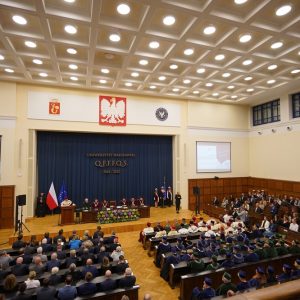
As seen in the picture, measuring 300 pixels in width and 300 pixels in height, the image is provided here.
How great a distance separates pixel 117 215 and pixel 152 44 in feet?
27.0

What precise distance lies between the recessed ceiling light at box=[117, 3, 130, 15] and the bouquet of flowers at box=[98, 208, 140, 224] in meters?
8.89

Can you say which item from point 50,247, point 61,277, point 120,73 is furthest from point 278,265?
point 120,73

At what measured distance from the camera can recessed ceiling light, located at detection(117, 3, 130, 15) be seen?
21.9 ft

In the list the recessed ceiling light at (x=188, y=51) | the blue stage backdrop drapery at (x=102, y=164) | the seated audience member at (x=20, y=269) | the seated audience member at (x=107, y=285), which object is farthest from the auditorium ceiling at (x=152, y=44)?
the seated audience member at (x=107, y=285)

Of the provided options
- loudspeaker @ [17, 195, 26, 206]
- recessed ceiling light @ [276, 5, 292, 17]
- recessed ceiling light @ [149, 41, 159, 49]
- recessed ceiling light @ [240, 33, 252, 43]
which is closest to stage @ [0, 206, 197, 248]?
loudspeaker @ [17, 195, 26, 206]

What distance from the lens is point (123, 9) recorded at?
22.5 feet

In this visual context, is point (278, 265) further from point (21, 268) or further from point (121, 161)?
Answer: point (121, 161)

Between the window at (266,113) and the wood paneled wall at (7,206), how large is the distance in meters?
16.1

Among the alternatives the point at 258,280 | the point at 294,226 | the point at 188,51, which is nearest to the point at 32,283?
the point at 258,280

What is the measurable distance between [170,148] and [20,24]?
11.2m

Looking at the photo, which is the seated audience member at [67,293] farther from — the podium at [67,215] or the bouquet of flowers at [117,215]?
the podium at [67,215]

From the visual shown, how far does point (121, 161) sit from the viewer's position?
15391 mm

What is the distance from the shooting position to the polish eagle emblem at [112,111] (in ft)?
45.8

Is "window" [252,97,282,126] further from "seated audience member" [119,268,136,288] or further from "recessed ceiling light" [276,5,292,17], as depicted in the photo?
"seated audience member" [119,268,136,288]
